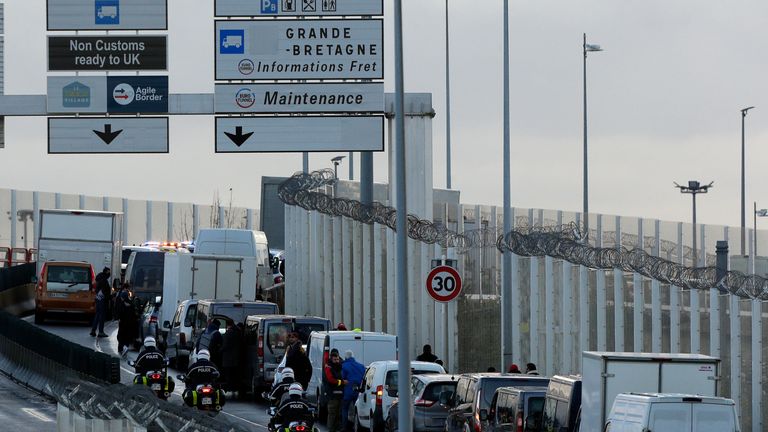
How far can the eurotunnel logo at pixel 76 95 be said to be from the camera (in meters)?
37.9

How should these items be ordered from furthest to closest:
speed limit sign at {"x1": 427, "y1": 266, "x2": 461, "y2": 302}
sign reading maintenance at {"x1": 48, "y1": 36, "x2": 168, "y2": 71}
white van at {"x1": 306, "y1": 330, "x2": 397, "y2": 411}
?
sign reading maintenance at {"x1": 48, "y1": 36, "x2": 168, "y2": 71} → white van at {"x1": 306, "y1": 330, "x2": 397, "y2": 411} → speed limit sign at {"x1": 427, "y1": 266, "x2": 461, "y2": 302}

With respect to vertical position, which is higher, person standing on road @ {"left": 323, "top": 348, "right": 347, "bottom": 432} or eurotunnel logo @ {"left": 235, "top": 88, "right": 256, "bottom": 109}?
eurotunnel logo @ {"left": 235, "top": 88, "right": 256, "bottom": 109}

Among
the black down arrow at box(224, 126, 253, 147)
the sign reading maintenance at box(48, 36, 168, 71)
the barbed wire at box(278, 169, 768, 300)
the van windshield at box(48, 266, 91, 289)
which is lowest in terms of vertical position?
the van windshield at box(48, 266, 91, 289)

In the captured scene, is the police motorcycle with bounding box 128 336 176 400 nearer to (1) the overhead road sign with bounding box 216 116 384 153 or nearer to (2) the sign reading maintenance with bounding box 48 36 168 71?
(1) the overhead road sign with bounding box 216 116 384 153

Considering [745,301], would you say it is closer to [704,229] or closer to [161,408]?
[161,408]

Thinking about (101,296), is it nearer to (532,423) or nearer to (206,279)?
(206,279)

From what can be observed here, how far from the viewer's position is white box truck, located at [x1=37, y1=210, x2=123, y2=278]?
55.2 metres

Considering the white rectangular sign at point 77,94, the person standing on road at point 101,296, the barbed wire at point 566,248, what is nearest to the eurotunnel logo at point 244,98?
the white rectangular sign at point 77,94

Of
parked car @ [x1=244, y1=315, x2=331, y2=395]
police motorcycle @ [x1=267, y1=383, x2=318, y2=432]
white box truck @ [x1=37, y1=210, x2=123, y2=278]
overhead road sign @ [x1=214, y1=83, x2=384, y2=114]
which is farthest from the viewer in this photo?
white box truck @ [x1=37, y1=210, x2=123, y2=278]

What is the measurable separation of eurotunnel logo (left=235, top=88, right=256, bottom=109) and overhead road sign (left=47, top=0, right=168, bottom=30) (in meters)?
2.12

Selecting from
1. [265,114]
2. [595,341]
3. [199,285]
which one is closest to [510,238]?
Result: [595,341]

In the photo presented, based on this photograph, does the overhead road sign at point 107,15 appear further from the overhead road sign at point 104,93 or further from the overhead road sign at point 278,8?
the overhead road sign at point 278,8

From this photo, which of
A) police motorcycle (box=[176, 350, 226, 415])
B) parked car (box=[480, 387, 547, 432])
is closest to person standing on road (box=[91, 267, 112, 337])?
police motorcycle (box=[176, 350, 226, 415])

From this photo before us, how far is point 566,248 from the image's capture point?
33562 millimetres
